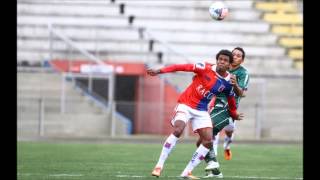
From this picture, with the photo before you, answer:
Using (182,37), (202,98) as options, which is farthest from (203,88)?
(182,37)

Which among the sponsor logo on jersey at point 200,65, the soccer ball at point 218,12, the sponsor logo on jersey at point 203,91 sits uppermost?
the soccer ball at point 218,12

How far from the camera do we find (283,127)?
32875 mm

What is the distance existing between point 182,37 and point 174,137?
23771mm

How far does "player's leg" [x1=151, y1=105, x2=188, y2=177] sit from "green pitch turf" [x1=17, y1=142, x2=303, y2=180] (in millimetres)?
206

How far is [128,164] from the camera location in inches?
624

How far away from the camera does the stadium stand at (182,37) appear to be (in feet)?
109

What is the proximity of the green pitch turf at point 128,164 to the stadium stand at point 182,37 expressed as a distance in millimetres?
11247

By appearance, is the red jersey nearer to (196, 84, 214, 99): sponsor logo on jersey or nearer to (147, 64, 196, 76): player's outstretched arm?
(196, 84, 214, 99): sponsor logo on jersey

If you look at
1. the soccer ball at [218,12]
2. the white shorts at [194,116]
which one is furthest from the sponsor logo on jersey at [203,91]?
the soccer ball at [218,12]

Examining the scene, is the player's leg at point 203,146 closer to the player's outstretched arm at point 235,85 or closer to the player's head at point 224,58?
the player's outstretched arm at point 235,85

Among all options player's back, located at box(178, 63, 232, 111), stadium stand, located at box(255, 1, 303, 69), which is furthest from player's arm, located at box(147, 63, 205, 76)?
stadium stand, located at box(255, 1, 303, 69)
